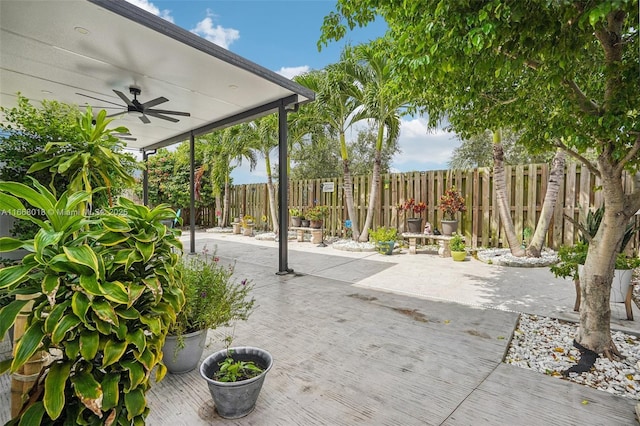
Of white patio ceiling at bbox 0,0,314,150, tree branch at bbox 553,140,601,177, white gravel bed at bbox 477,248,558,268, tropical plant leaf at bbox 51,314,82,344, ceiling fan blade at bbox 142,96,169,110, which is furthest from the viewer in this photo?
white gravel bed at bbox 477,248,558,268

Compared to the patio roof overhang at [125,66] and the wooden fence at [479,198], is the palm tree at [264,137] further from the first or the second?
the patio roof overhang at [125,66]

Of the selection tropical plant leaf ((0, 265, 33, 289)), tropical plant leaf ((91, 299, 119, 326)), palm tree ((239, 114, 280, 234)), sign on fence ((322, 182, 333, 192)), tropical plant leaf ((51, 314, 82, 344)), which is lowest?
tropical plant leaf ((51, 314, 82, 344))

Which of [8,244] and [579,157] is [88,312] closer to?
Result: [8,244]

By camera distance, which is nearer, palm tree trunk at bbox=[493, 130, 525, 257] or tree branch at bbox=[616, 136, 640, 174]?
tree branch at bbox=[616, 136, 640, 174]

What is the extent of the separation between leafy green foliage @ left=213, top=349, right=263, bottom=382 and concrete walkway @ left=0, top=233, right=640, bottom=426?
193mm

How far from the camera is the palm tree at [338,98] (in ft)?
22.3

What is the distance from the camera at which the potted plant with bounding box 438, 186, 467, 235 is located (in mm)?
6660

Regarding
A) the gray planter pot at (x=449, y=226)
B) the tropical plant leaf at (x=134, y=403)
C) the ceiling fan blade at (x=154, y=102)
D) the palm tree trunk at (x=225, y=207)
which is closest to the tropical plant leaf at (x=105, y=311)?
the tropical plant leaf at (x=134, y=403)

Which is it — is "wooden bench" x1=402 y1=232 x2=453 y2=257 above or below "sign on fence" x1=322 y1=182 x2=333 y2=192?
below

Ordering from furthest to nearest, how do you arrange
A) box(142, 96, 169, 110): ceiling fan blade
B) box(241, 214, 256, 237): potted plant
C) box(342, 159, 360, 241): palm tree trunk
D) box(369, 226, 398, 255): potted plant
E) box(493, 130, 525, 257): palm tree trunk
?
box(241, 214, 256, 237): potted plant < box(342, 159, 360, 241): palm tree trunk < box(369, 226, 398, 255): potted plant < box(493, 130, 525, 257): palm tree trunk < box(142, 96, 169, 110): ceiling fan blade

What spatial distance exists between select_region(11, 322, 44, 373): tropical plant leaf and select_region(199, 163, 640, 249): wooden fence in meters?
6.04

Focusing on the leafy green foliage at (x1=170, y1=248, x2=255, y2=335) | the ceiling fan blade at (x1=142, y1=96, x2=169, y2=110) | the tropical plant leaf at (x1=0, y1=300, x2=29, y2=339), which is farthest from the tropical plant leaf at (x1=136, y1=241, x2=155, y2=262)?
the ceiling fan blade at (x1=142, y1=96, x2=169, y2=110)

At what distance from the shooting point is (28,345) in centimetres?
104

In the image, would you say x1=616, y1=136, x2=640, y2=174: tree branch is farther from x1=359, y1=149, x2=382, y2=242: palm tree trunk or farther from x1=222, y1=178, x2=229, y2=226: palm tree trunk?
x1=222, y1=178, x2=229, y2=226: palm tree trunk
